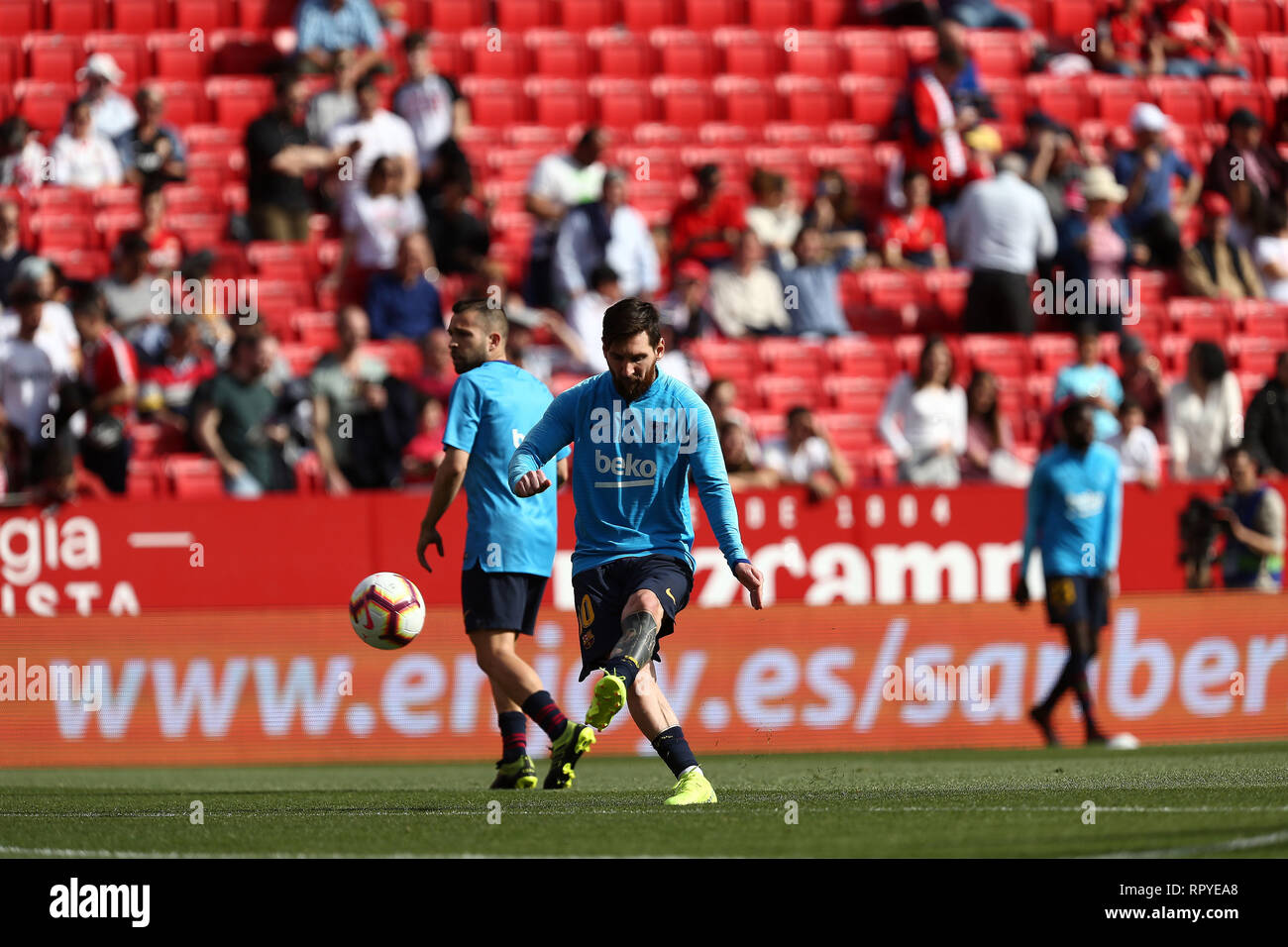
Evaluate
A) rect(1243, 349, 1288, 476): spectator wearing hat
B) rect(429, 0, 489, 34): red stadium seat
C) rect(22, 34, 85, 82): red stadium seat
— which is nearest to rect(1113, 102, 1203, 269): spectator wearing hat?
rect(1243, 349, 1288, 476): spectator wearing hat

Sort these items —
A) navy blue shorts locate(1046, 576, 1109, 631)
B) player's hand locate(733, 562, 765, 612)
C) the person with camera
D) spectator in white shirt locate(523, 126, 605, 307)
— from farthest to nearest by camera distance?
spectator in white shirt locate(523, 126, 605, 307), the person with camera, navy blue shorts locate(1046, 576, 1109, 631), player's hand locate(733, 562, 765, 612)

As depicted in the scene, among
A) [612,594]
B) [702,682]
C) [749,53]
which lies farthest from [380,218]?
[612,594]

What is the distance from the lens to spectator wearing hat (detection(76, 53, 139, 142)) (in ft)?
60.2

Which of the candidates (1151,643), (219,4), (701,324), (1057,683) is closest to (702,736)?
(1057,683)

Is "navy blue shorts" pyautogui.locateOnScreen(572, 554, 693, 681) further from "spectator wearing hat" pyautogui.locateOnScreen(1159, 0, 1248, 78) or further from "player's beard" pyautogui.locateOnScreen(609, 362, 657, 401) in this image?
"spectator wearing hat" pyautogui.locateOnScreen(1159, 0, 1248, 78)

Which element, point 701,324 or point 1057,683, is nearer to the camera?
point 1057,683

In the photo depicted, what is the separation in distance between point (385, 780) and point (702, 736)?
122 inches

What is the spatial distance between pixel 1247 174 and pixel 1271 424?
4149 millimetres

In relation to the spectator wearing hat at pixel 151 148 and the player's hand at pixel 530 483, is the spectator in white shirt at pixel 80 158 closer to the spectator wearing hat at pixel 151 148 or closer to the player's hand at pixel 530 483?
the spectator wearing hat at pixel 151 148

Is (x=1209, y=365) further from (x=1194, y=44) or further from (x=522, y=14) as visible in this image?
(x=522, y=14)

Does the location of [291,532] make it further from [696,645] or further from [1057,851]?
[1057,851]

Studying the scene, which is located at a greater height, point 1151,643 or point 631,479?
point 631,479

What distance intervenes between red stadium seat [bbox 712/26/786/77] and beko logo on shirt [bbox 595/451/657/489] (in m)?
13.1

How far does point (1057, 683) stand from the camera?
1342 centimetres
